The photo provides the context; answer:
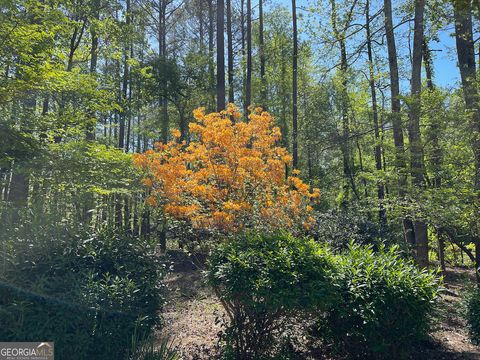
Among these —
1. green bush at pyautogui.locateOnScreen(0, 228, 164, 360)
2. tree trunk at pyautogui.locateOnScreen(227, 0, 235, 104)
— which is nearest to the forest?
green bush at pyautogui.locateOnScreen(0, 228, 164, 360)

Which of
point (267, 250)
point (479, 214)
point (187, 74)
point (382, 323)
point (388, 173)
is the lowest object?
point (382, 323)

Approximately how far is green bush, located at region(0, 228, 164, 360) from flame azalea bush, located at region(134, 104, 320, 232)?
1.53 metres

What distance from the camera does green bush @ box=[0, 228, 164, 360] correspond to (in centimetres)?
302

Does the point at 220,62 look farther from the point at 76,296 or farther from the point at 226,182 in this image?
the point at 76,296

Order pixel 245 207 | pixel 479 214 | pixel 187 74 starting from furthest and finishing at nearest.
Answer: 1. pixel 187 74
2. pixel 479 214
3. pixel 245 207

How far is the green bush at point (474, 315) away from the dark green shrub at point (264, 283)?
1828 millimetres

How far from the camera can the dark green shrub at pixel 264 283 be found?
11.3 ft

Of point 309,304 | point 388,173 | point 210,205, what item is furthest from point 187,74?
point 309,304

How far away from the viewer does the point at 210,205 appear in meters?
5.23

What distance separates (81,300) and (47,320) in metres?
0.29

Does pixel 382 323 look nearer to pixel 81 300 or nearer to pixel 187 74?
pixel 81 300

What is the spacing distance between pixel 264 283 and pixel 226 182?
7.09ft

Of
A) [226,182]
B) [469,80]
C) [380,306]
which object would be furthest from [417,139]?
[380,306]

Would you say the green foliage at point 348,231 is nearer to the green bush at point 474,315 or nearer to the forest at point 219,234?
the forest at point 219,234
